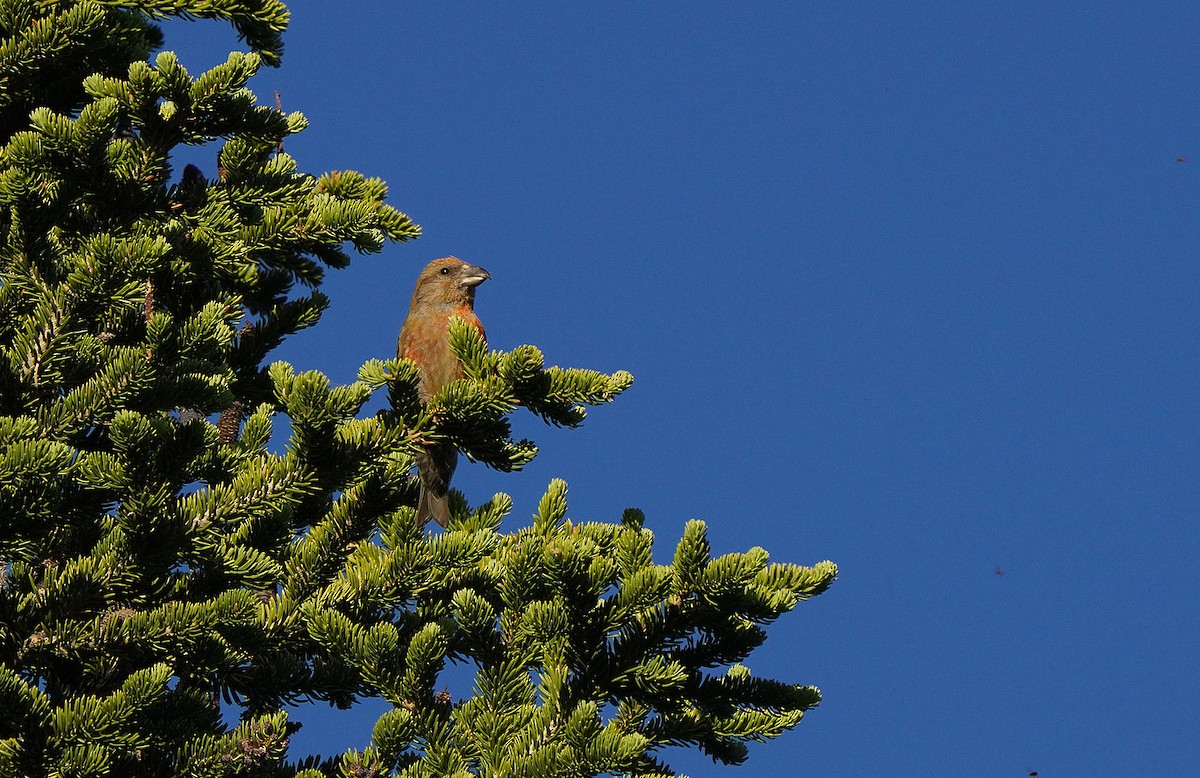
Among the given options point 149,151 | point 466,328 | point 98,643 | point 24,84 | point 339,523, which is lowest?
point 98,643

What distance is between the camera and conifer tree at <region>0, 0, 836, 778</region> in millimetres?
2842

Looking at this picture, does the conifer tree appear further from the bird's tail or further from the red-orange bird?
the red-orange bird

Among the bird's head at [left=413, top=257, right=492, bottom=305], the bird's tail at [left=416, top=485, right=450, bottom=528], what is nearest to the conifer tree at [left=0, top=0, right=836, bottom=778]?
the bird's tail at [left=416, top=485, right=450, bottom=528]

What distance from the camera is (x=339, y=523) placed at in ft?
10.5

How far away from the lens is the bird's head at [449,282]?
7.41m

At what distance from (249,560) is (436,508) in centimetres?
196

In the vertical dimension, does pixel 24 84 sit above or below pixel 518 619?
above

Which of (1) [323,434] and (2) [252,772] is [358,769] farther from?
(1) [323,434]

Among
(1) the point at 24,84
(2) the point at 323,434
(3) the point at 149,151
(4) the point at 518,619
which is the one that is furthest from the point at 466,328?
(1) the point at 24,84

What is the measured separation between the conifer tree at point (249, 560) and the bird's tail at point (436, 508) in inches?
11.2

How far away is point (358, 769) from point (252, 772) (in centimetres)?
24

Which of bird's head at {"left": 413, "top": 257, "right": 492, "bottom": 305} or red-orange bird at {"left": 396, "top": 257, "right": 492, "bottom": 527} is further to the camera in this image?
bird's head at {"left": 413, "top": 257, "right": 492, "bottom": 305}

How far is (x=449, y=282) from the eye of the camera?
7.45 metres

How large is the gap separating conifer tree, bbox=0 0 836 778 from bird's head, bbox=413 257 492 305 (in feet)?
13.0
